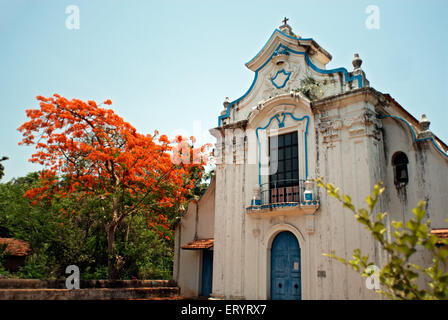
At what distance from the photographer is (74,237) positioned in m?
19.4

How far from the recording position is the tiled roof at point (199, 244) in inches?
584

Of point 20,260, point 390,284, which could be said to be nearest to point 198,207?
point 20,260

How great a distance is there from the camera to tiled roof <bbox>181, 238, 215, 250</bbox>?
14.8m

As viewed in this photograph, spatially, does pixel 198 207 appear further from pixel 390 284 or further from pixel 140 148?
pixel 390 284

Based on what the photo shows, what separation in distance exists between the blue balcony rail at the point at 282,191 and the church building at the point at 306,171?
0.03m

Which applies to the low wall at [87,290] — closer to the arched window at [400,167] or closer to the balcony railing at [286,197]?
the balcony railing at [286,197]

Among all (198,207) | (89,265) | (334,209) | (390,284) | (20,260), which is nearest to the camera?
(390,284)

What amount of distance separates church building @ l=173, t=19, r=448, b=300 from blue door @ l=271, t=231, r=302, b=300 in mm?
31

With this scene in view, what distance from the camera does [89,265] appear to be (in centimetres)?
1988

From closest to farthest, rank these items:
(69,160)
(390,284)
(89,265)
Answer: (390,284), (69,160), (89,265)

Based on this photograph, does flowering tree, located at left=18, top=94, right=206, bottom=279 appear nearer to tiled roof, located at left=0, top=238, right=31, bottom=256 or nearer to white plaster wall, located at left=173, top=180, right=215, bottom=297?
white plaster wall, located at left=173, top=180, right=215, bottom=297

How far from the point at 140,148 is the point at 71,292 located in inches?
239

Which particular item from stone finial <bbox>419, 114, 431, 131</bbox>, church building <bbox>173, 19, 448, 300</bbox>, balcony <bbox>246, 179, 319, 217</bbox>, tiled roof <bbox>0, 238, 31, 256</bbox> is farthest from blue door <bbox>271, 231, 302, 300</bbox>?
tiled roof <bbox>0, 238, 31, 256</bbox>

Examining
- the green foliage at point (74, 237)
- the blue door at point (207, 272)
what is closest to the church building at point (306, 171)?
the blue door at point (207, 272)
